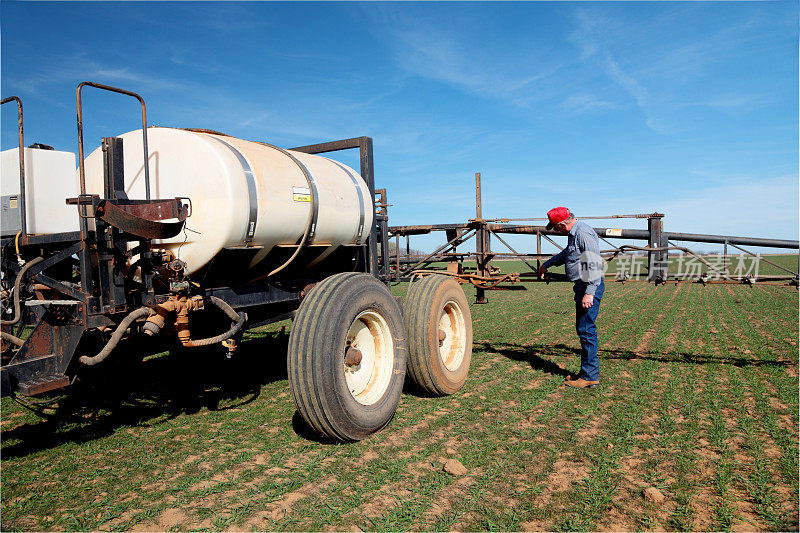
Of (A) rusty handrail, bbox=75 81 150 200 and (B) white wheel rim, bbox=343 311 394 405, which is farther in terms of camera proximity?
(B) white wheel rim, bbox=343 311 394 405

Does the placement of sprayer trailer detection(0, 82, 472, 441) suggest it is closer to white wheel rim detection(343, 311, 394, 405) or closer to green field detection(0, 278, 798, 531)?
white wheel rim detection(343, 311, 394, 405)

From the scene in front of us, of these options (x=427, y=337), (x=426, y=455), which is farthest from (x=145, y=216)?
(x=427, y=337)

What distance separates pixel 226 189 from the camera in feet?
13.3

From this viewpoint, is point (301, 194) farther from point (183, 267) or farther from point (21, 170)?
point (21, 170)

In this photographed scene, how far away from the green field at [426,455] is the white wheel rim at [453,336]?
42 centimetres

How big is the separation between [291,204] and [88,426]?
112 inches

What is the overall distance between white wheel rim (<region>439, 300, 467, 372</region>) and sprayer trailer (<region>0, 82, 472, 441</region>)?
1.40m

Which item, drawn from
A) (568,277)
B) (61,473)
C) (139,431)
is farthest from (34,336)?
(568,277)

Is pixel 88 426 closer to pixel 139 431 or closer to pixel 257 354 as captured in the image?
pixel 139 431

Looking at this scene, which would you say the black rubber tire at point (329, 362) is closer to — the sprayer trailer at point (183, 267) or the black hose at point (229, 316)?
the sprayer trailer at point (183, 267)

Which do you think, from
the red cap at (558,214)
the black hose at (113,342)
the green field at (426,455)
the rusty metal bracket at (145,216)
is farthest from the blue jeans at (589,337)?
the black hose at (113,342)

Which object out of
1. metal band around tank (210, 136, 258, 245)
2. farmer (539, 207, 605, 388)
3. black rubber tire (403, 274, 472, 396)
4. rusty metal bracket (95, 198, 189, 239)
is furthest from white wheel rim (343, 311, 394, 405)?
farmer (539, 207, 605, 388)

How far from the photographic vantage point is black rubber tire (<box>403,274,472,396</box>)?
5453 millimetres

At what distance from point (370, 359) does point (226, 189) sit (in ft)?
6.72
